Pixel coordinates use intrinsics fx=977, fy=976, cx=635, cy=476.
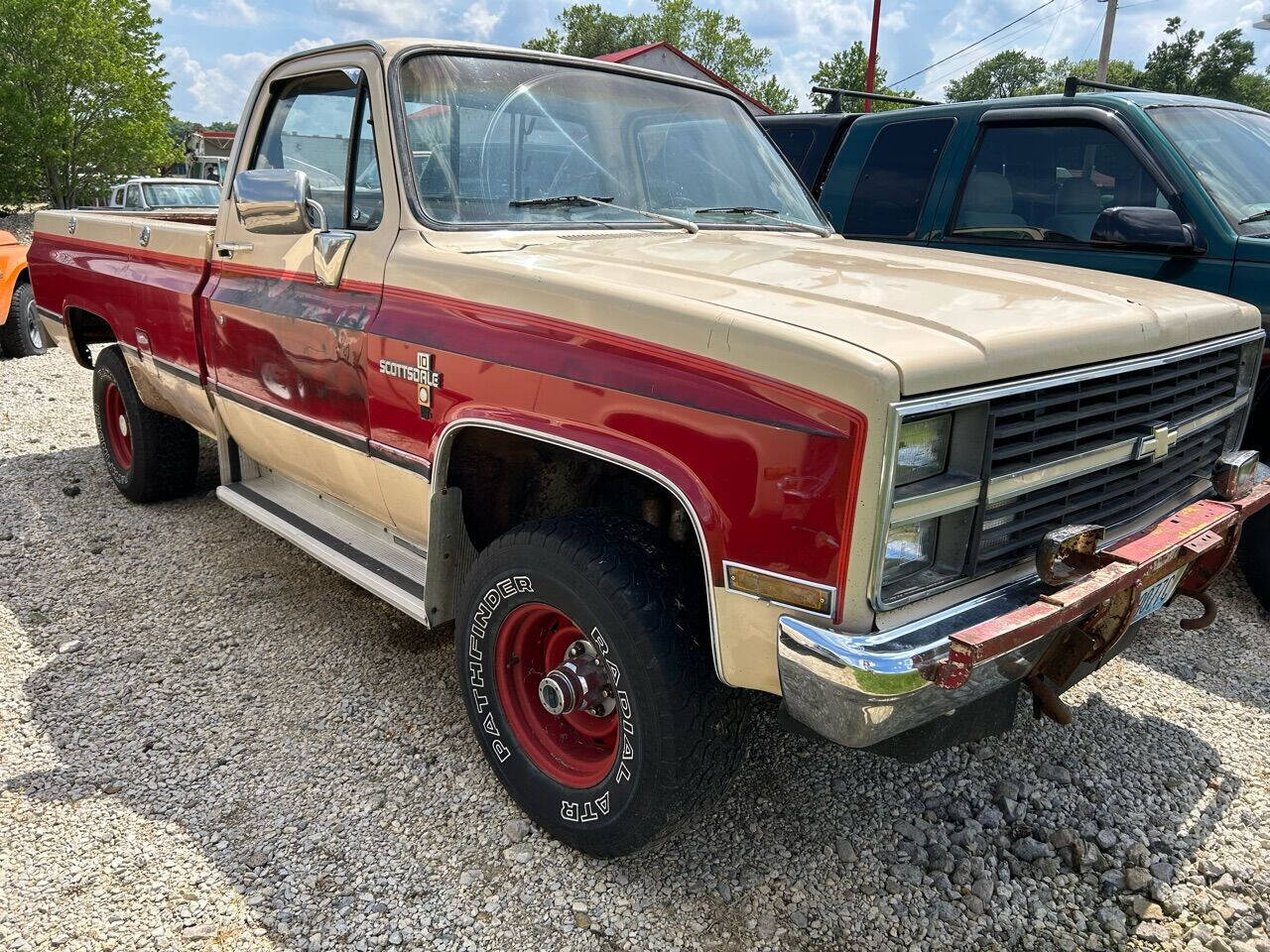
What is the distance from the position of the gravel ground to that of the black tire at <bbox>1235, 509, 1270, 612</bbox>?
0.17 m

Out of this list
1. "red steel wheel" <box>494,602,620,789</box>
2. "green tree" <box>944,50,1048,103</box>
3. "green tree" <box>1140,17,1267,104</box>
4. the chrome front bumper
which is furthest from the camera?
"green tree" <box>944,50,1048,103</box>

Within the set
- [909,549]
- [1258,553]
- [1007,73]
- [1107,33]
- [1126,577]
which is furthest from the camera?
[1007,73]

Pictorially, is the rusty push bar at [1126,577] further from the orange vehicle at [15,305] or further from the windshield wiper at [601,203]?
the orange vehicle at [15,305]

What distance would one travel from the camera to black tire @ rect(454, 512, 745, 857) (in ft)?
7.32

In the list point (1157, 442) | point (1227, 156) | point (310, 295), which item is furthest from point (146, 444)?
point (1227, 156)

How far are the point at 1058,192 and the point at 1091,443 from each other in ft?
9.16

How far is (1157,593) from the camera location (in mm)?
2514

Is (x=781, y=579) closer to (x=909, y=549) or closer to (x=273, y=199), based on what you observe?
(x=909, y=549)

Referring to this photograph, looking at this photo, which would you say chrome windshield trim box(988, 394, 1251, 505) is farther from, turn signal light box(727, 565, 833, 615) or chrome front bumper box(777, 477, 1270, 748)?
turn signal light box(727, 565, 833, 615)

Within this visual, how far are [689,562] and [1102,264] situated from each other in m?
2.95

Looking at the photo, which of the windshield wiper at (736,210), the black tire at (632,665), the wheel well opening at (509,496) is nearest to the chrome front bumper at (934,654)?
the black tire at (632,665)

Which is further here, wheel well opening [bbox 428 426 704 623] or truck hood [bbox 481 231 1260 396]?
wheel well opening [bbox 428 426 704 623]

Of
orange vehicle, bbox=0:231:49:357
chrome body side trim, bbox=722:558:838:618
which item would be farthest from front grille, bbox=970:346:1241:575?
orange vehicle, bbox=0:231:49:357

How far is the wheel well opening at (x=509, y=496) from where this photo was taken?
2684mm
